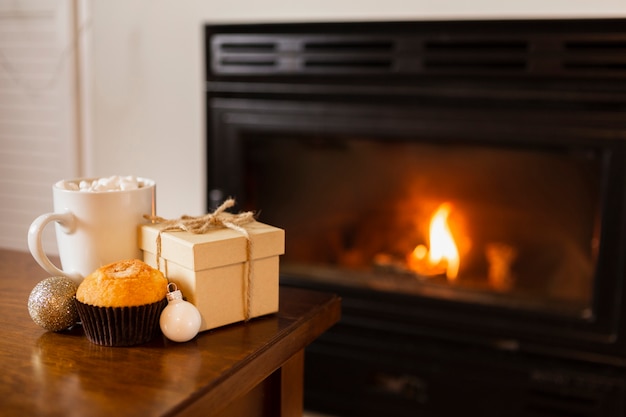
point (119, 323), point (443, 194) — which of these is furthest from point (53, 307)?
point (443, 194)

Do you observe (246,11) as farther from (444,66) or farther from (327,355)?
(327,355)

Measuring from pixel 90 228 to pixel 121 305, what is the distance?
13 cm

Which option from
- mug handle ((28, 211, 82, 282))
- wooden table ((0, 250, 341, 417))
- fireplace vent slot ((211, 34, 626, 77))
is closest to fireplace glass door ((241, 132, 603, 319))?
fireplace vent slot ((211, 34, 626, 77))

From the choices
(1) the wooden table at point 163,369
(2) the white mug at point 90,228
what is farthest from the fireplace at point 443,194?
(2) the white mug at point 90,228

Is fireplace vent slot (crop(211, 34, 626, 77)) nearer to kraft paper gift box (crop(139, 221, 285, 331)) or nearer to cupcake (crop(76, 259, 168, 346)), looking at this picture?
kraft paper gift box (crop(139, 221, 285, 331))

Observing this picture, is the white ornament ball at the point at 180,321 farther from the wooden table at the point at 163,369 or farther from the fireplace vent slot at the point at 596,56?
the fireplace vent slot at the point at 596,56

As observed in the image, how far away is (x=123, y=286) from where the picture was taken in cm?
80

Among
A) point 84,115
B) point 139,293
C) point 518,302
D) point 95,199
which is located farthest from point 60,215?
point 84,115

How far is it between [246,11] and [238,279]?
1.27 metres

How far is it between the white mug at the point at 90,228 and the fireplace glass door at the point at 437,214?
1.13 m

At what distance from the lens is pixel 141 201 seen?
0.91 metres

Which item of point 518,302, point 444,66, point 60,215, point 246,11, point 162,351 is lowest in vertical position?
point 518,302

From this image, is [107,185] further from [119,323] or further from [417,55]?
[417,55]

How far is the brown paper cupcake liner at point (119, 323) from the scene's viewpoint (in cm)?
79
